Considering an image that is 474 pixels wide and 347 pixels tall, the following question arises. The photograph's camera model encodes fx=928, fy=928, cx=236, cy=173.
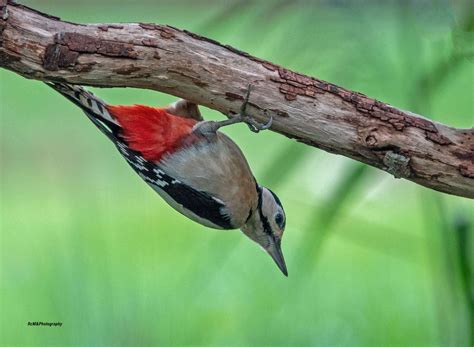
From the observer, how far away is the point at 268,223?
3145mm

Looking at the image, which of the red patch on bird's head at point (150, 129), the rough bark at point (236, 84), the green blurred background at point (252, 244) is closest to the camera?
the rough bark at point (236, 84)

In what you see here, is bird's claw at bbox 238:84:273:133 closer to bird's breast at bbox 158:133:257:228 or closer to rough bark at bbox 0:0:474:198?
rough bark at bbox 0:0:474:198

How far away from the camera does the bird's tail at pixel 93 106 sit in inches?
98.0

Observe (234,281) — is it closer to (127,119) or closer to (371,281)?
(371,281)

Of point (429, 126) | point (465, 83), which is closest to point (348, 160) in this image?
point (429, 126)

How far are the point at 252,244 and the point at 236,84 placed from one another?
7.71 feet

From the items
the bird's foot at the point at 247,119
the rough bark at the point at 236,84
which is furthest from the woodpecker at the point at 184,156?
the rough bark at the point at 236,84

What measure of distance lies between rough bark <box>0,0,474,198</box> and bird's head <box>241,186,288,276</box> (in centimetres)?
78

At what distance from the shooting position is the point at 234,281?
4.19 meters

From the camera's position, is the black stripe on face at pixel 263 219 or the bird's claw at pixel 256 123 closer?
the bird's claw at pixel 256 123

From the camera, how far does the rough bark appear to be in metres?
2.08

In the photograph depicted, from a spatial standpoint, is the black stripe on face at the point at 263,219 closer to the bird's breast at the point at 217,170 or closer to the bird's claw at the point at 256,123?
the bird's breast at the point at 217,170

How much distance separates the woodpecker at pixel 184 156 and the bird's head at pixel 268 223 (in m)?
0.12

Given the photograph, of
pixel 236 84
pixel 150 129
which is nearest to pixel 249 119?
pixel 236 84
